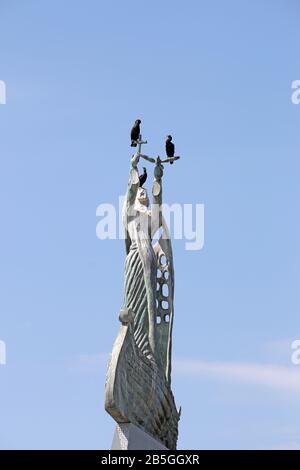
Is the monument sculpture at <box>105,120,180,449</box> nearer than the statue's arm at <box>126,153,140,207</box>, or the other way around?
the monument sculpture at <box>105,120,180,449</box>

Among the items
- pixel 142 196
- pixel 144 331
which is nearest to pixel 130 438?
pixel 144 331

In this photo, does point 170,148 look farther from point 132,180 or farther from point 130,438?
point 130,438

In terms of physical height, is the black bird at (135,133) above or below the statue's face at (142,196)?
above

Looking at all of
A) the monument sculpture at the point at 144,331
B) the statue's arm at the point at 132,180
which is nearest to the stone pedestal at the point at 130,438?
the monument sculpture at the point at 144,331

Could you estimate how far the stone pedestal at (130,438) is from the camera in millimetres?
15664

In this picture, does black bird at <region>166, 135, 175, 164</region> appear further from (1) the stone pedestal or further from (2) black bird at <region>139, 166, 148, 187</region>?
(1) the stone pedestal

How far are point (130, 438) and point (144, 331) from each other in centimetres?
221

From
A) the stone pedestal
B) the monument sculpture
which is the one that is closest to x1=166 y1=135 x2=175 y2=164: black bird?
the monument sculpture

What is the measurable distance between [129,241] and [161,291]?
1.18 meters

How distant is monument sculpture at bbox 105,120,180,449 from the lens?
52.3 ft

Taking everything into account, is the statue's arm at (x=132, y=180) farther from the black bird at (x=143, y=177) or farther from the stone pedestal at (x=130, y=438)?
the stone pedestal at (x=130, y=438)

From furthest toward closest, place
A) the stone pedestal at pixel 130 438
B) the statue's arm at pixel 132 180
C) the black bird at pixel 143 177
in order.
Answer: the black bird at pixel 143 177 < the statue's arm at pixel 132 180 < the stone pedestal at pixel 130 438
